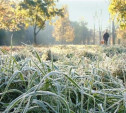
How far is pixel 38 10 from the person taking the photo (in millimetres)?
23844

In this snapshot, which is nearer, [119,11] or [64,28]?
[119,11]

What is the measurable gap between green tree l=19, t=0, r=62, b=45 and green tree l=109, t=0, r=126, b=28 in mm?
12590

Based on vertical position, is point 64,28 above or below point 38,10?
below

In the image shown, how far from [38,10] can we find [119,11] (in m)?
13.9

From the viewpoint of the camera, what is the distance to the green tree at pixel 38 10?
75.6 ft

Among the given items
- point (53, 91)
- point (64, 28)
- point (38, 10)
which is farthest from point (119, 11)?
point (64, 28)

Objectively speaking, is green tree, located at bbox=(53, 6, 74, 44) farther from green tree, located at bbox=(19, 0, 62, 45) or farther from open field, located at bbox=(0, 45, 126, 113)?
open field, located at bbox=(0, 45, 126, 113)

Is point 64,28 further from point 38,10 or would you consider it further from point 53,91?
point 53,91

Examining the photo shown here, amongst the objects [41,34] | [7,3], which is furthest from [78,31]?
[7,3]

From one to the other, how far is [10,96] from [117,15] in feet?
36.7

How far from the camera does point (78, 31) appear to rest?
59.2 metres

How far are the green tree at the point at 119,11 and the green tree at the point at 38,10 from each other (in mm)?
12590

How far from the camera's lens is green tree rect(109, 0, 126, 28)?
11231mm

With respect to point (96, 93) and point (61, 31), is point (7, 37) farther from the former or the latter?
point (96, 93)
